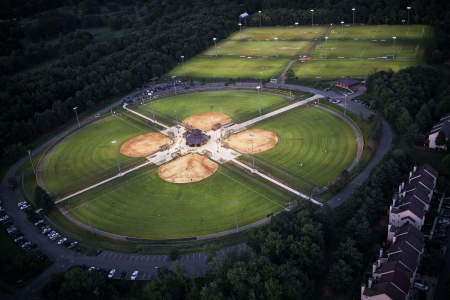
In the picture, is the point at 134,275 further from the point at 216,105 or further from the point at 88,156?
the point at 216,105

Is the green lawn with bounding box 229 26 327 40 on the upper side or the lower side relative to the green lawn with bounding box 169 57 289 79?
upper

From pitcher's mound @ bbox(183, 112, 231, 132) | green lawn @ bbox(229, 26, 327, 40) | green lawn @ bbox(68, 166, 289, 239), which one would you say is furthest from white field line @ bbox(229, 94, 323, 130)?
green lawn @ bbox(229, 26, 327, 40)

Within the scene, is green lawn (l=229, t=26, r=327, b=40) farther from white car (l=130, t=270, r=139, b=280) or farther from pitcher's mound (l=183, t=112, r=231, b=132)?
white car (l=130, t=270, r=139, b=280)

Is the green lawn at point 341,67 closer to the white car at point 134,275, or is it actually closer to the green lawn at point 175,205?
the green lawn at point 175,205

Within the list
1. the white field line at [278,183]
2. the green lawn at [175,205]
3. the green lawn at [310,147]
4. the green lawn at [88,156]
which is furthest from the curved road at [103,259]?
the green lawn at [88,156]

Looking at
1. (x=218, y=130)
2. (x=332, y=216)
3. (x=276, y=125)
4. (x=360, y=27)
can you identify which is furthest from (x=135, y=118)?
(x=360, y=27)

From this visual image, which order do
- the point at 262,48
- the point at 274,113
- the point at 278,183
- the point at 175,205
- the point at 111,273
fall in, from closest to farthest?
the point at 111,273, the point at 175,205, the point at 278,183, the point at 274,113, the point at 262,48

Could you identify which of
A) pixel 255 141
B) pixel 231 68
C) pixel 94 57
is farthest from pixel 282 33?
pixel 255 141
